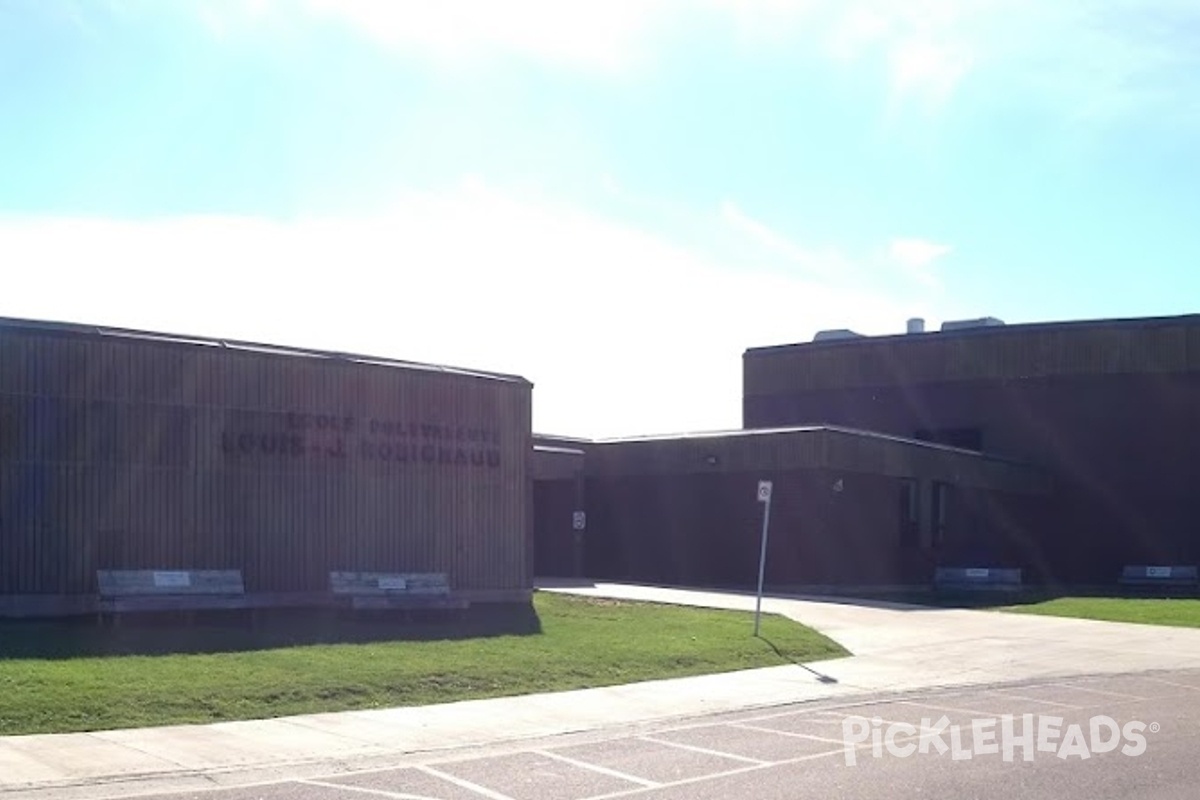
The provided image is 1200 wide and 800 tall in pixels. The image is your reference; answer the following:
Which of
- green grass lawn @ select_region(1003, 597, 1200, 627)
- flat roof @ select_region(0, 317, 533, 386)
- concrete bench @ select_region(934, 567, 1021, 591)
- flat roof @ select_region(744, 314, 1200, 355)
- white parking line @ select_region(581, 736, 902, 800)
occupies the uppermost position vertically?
flat roof @ select_region(744, 314, 1200, 355)

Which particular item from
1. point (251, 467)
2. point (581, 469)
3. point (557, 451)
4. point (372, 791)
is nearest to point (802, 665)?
point (251, 467)

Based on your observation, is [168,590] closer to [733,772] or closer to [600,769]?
[600,769]

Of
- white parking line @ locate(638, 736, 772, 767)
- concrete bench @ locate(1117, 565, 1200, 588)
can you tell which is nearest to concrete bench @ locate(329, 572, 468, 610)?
white parking line @ locate(638, 736, 772, 767)

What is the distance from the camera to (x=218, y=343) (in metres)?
23.2

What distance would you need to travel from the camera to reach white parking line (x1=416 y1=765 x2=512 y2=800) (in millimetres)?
11031

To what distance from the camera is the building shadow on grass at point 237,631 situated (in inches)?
712

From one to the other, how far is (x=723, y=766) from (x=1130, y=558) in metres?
39.1

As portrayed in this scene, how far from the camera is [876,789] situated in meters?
11.2

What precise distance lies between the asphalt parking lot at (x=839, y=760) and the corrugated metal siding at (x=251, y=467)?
393 inches

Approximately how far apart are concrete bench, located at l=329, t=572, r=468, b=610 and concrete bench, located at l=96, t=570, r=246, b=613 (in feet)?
5.68

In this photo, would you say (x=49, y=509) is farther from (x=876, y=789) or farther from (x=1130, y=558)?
(x=1130, y=558)

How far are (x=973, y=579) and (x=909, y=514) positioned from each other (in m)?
2.55

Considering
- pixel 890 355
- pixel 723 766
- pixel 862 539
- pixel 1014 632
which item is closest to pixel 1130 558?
pixel 890 355

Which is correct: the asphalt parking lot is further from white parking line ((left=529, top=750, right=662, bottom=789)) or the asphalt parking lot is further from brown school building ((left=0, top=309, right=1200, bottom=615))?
brown school building ((left=0, top=309, right=1200, bottom=615))
